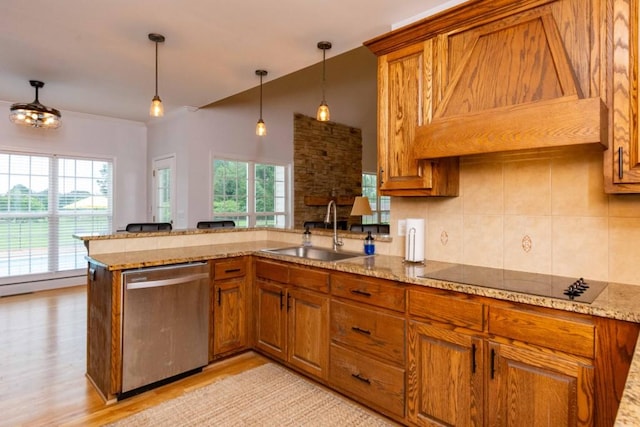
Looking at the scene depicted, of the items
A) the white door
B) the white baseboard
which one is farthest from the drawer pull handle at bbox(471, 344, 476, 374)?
the white baseboard

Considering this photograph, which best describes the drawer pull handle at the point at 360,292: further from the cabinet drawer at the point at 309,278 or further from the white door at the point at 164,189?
the white door at the point at 164,189

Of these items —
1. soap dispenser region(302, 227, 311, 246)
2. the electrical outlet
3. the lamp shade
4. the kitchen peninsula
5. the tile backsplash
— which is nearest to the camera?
the kitchen peninsula

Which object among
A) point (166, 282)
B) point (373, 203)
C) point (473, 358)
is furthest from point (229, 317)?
point (373, 203)

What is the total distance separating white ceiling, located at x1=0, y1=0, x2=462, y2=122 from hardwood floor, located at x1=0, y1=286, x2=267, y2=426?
8.61 feet

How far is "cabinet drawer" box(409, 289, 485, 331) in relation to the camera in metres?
1.76

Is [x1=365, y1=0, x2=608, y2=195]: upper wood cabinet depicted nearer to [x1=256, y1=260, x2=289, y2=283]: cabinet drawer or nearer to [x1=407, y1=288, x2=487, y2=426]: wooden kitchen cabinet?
[x1=407, y1=288, x2=487, y2=426]: wooden kitchen cabinet

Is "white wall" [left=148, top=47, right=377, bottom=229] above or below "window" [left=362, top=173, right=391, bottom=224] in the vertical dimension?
above

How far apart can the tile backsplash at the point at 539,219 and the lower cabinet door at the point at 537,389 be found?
0.65 m

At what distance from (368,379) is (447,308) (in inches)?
28.2

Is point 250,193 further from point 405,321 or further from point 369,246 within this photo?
point 405,321

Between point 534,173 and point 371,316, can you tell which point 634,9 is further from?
point 371,316

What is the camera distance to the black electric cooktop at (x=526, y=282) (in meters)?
1.63

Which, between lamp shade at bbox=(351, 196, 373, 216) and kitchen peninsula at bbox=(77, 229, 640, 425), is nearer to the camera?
kitchen peninsula at bbox=(77, 229, 640, 425)

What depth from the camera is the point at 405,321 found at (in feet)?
6.65
